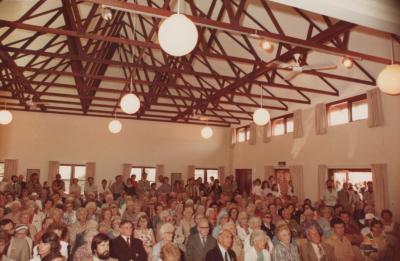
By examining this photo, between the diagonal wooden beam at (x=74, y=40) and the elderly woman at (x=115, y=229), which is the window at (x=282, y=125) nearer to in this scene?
the diagonal wooden beam at (x=74, y=40)

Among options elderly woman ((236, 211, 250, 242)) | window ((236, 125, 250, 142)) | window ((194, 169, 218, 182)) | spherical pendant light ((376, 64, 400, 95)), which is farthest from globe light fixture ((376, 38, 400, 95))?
window ((194, 169, 218, 182))

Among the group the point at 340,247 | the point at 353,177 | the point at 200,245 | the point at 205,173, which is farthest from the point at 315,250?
the point at 205,173

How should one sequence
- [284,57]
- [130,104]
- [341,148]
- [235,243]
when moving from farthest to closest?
[341,148] → [284,57] → [130,104] → [235,243]

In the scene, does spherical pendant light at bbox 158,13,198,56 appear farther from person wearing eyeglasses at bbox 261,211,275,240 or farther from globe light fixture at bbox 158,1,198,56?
person wearing eyeglasses at bbox 261,211,275,240

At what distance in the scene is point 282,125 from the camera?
12984 millimetres

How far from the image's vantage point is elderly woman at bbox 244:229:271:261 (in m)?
4.02

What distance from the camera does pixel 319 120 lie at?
10.7 meters

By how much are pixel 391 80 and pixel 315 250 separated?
7.98ft

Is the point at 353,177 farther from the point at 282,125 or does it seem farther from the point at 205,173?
the point at 205,173

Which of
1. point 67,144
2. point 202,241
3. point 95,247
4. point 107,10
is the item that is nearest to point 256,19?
point 107,10

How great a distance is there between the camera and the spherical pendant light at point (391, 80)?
348cm

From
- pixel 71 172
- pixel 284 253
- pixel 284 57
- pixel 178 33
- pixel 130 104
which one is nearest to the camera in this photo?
pixel 178 33

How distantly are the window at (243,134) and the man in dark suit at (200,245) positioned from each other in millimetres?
11213

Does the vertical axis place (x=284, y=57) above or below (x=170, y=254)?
above
